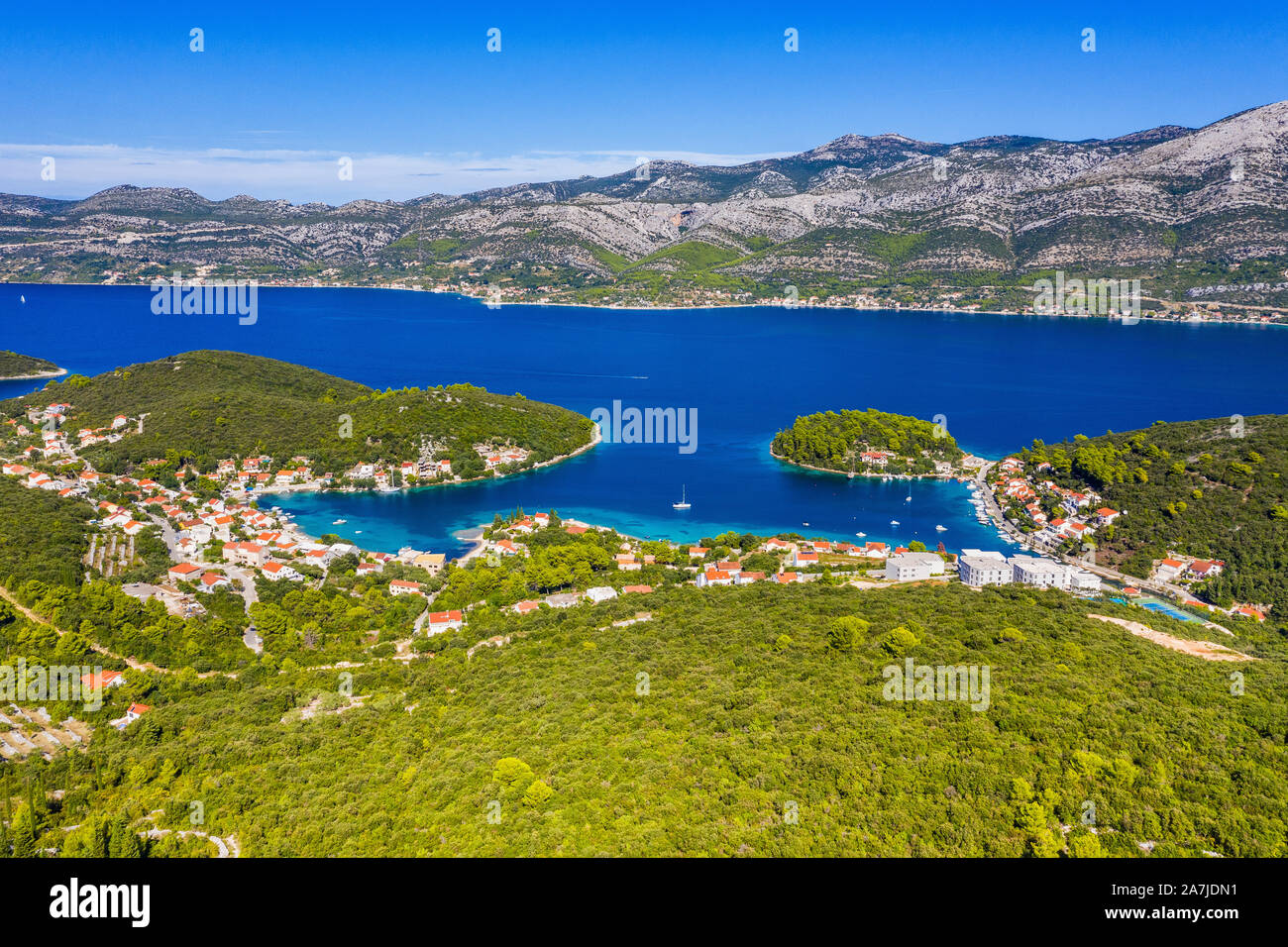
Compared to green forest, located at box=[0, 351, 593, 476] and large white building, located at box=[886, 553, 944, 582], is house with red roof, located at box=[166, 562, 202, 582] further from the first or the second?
large white building, located at box=[886, 553, 944, 582]

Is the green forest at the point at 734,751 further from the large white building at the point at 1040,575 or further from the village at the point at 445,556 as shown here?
the large white building at the point at 1040,575

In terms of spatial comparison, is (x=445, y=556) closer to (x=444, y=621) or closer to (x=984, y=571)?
(x=444, y=621)

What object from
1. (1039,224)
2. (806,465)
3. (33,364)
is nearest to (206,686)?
(806,465)

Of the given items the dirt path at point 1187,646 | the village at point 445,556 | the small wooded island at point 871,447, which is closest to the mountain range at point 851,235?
the small wooded island at point 871,447

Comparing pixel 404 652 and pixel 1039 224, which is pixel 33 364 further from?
pixel 1039 224
